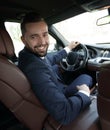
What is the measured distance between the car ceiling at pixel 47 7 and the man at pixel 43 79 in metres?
0.55

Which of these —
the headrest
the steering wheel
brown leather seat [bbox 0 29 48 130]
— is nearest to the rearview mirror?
the steering wheel

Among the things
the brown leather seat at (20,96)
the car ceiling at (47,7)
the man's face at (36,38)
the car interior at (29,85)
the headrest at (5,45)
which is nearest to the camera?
the car interior at (29,85)

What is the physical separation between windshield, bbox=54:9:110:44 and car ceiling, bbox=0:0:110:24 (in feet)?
0.89

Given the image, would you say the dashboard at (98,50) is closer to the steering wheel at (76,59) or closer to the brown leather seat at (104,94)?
the steering wheel at (76,59)

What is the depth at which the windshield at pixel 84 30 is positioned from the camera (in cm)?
371

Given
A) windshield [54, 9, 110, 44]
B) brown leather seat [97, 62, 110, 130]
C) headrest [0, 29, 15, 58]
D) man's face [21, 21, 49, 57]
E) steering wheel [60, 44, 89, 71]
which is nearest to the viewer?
brown leather seat [97, 62, 110, 130]

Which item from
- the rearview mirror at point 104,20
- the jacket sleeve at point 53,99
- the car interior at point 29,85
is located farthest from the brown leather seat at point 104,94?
the rearview mirror at point 104,20

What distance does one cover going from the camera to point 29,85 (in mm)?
2275

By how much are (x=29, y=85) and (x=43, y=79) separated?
158mm

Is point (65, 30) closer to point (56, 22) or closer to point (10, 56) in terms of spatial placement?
point (56, 22)

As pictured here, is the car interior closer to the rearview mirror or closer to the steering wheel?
the steering wheel

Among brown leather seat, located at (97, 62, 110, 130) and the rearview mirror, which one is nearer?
brown leather seat, located at (97, 62, 110, 130)

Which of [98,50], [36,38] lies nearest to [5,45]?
[36,38]

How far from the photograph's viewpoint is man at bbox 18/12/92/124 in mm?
2113
